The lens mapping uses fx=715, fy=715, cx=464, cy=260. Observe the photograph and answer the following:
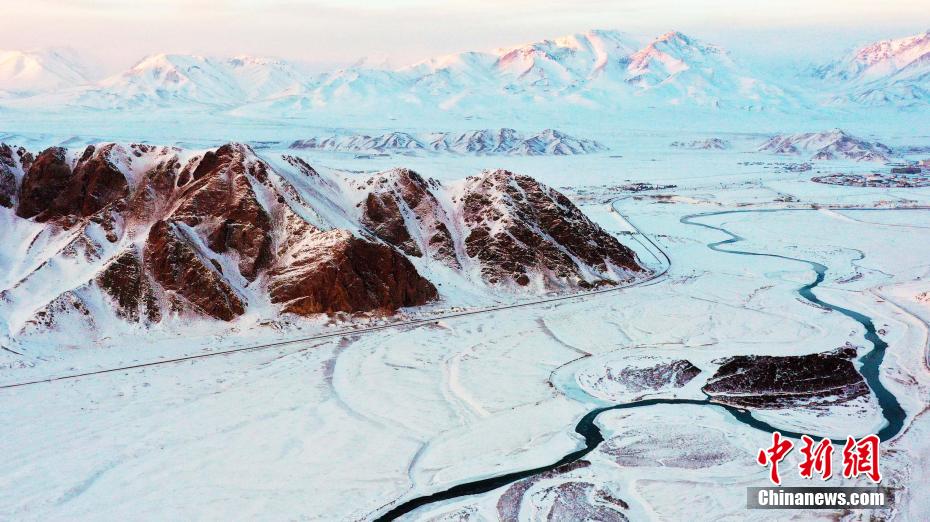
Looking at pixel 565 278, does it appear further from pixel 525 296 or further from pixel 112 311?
pixel 112 311

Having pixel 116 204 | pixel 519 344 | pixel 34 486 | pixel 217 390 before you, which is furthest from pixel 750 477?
pixel 116 204

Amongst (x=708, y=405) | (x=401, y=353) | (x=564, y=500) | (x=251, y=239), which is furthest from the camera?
Result: (x=251, y=239)

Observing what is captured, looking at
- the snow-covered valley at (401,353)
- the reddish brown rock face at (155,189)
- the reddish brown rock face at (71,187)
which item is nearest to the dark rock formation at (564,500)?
the snow-covered valley at (401,353)

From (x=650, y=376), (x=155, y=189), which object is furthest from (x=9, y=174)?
(x=650, y=376)

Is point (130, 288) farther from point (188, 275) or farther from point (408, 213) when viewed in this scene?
point (408, 213)

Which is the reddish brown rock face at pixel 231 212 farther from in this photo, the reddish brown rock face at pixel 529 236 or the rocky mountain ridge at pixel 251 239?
the reddish brown rock face at pixel 529 236

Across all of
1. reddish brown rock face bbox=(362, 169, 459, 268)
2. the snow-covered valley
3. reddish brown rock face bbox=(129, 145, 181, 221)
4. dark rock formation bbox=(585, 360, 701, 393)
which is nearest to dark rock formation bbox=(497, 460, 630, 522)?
the snow-covered valley
